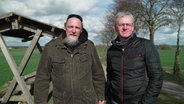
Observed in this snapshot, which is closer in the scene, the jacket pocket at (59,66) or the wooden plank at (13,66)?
the jacket pocket at (59,66)

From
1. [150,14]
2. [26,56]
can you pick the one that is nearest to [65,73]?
[26,56]

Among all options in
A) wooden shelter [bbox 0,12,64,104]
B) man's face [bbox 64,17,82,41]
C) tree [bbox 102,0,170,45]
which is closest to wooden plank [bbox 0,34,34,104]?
wooden shelter [bbox 0,12,64,104]

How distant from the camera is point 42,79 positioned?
4.70 m

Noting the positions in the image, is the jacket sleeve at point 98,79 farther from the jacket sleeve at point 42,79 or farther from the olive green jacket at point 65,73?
the jacket sleeve at point 42,79

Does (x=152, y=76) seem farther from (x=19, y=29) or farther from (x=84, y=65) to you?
(x=19, y=29)

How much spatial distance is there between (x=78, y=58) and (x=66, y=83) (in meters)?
0.38

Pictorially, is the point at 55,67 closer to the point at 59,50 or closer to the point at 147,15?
the point at 59,50

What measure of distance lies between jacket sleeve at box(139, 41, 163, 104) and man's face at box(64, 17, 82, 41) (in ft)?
3.40

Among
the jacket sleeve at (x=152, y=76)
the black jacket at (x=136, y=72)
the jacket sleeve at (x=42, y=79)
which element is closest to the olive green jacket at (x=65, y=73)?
the jacket sleeve at (x=42, y=79)

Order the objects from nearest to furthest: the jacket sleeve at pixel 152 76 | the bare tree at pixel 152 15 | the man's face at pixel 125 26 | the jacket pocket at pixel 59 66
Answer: the jacket sleeve at pixel 152 76 < the man's face at pixel 125 26 < the jacket pocket at pixel 59 66 < the bare tree at pixel 152 15

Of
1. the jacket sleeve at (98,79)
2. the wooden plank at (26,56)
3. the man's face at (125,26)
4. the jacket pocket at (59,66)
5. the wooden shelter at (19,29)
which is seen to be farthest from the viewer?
the wooden plank at (26,56)

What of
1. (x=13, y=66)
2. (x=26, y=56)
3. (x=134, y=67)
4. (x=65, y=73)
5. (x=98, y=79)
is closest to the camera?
(x=134, y=67)

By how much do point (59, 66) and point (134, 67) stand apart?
3.48ft

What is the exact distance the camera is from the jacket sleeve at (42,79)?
184 inches
